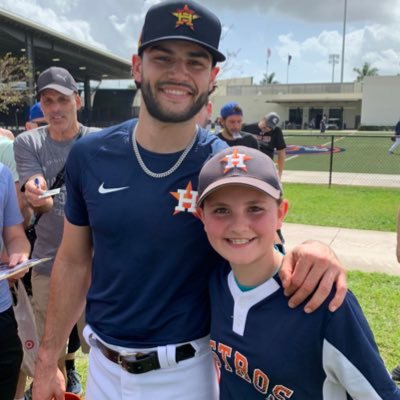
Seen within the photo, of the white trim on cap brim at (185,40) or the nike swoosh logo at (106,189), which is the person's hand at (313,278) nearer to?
the nike swoosh logo at (106,189)

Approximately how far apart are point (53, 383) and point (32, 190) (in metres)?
1.30

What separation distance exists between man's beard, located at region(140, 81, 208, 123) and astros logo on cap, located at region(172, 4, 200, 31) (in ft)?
0.85

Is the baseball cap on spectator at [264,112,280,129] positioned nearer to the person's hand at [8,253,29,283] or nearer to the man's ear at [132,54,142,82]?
the person's hand at [8,253,29,283]

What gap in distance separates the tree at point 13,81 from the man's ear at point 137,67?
29.3m

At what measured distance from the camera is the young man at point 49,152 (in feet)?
Answer: 10.2

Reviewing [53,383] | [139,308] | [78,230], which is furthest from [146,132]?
[53,383]

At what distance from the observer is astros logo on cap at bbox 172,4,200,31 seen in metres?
1.62

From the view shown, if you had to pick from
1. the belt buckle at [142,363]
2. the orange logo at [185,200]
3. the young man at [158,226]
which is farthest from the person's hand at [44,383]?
the orange logo at [185,200]

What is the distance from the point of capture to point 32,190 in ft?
9.34

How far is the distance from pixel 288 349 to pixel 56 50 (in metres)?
41.8

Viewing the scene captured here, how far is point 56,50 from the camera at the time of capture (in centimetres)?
3875

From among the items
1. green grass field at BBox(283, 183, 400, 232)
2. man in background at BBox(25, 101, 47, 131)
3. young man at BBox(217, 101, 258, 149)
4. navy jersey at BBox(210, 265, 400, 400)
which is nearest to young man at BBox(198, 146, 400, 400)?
navy jersey at BBox(210, 265, 400, 400)

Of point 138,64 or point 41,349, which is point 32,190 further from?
point 138,64

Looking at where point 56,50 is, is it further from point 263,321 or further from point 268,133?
point 263,321
